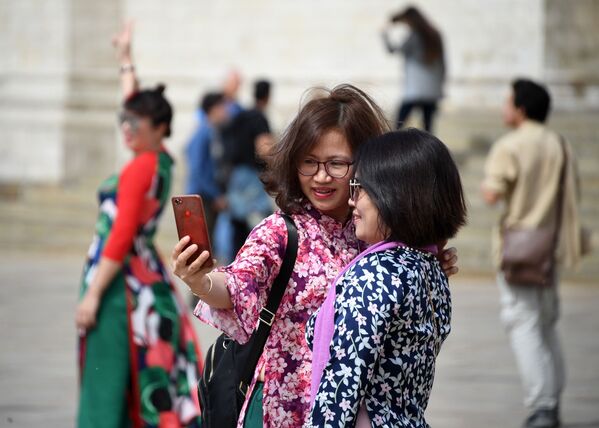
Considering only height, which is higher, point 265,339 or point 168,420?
point 265,339

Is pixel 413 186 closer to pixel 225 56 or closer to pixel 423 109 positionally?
pixel 423 109

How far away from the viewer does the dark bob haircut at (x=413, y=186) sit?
3.18 m

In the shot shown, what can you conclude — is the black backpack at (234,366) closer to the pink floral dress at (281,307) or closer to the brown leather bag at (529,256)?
the pink floral dress at (281,307)

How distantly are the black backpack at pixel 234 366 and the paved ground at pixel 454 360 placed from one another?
3.36m

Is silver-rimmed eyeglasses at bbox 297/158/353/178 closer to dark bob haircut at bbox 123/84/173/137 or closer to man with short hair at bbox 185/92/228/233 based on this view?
dark bob haircut at bbox 123/84/173/137

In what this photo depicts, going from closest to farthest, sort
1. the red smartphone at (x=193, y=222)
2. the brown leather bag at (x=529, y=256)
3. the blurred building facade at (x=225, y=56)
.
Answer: the red smartphone at (x=193, y=222) < the brown leather bag at (x=529, y=256) < the blurred building facade at (x=225, y=56)

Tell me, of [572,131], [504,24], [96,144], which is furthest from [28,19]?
[572,131]

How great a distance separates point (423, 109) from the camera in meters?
15.3

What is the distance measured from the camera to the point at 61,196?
17.6m

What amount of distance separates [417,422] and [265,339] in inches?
21.2

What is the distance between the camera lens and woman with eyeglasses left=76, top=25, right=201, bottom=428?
579cm

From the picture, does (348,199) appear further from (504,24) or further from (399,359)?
(504,24)

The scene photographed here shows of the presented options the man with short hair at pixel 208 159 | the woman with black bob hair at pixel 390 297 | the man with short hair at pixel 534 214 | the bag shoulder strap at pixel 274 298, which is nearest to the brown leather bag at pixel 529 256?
the man with short hair at pixel 534 214

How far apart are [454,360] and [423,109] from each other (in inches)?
269
